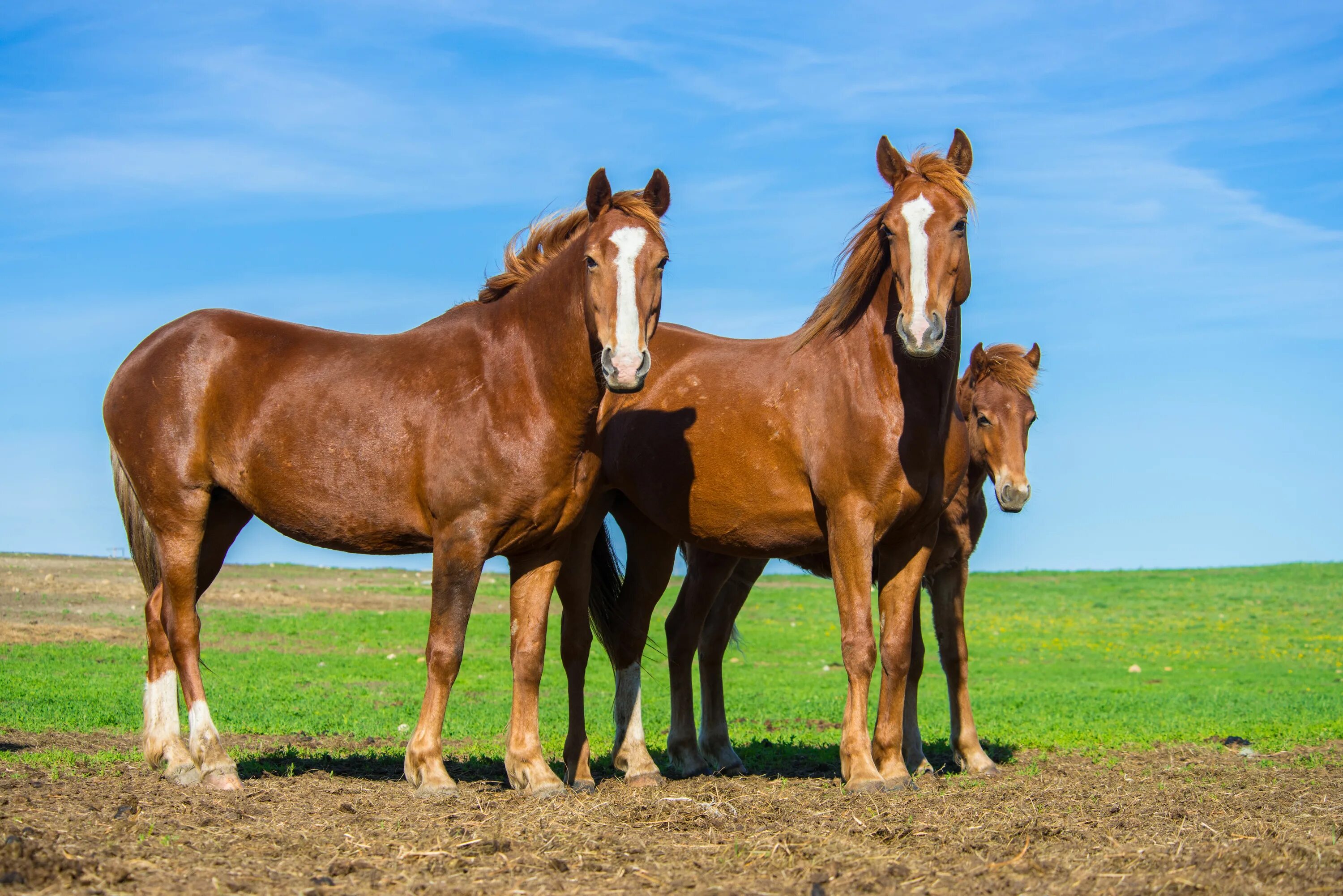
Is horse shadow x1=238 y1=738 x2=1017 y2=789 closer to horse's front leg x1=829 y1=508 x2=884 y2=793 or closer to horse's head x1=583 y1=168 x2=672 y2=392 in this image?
horse's front leg x1=829 y1=508 x2=884 y2=793

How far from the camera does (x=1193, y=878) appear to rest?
5.03 m

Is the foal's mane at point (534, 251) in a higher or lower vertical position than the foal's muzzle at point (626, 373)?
higher

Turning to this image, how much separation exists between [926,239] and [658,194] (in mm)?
1628

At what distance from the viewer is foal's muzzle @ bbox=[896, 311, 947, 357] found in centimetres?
659

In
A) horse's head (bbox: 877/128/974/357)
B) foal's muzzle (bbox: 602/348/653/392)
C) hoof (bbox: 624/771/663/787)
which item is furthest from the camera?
hoof (bbox: 624/771/663/787)

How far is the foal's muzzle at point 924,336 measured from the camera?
21.6 ft

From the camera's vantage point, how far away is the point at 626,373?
6.25 m

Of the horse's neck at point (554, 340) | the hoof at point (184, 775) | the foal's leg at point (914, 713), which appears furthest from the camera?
the foal's leg at point (914, 713)

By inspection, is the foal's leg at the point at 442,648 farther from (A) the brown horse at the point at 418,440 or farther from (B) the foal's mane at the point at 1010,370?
(B) the foal's mane at the point at 1010,370

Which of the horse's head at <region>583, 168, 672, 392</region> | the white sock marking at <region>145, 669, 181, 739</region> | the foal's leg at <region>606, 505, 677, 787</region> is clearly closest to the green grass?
the foal's leg at <region>606, 505, 677, 787</region>

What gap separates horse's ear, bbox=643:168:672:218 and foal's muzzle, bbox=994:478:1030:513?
3584 mm

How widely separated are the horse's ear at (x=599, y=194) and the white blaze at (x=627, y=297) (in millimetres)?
378

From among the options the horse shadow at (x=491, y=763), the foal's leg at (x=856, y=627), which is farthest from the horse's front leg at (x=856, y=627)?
the horse shadow at (x=491, y=763)

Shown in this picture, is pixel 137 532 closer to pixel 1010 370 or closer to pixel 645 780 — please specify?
pixel 645 780
